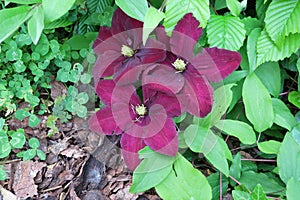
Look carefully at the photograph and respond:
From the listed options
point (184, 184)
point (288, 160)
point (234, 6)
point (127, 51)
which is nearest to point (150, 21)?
point (127, 51)

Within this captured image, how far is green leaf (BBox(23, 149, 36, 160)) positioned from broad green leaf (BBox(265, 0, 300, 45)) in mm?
734

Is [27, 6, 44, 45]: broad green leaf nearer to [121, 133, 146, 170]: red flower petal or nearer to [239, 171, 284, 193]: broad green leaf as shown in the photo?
[121, 133, 146, 170]: red flower petal

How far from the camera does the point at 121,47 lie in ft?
3.95

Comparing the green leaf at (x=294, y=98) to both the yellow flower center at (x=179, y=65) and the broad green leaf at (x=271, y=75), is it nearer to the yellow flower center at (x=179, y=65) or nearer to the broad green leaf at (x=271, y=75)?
the broad green leaf at (x=271, y=75)

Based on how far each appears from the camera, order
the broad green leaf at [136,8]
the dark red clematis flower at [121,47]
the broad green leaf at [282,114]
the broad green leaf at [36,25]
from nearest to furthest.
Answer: the broad green leaf at [36,25], the broad green leaf at [136,8], the dark red clematis flower at [121,47], the broad green leaf at [282,114]

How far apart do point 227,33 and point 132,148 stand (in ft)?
1.25

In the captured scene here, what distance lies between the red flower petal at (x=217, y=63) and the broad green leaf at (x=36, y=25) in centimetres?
39

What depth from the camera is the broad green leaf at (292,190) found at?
1.07m

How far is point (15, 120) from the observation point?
139 cm

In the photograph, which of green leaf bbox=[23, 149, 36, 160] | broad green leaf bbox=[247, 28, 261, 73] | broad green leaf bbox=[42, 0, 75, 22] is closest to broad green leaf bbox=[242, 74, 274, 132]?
broad green leaf bbox=[247, 28, 261, 73]

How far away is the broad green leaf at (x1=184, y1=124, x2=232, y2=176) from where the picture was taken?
1.13 metres

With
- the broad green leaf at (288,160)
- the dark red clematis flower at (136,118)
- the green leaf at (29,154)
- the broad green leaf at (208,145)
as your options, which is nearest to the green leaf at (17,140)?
the green leaf at (29,154)

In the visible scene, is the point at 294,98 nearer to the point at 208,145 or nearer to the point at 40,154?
the point at 208,145

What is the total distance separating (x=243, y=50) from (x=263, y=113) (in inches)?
7.8
